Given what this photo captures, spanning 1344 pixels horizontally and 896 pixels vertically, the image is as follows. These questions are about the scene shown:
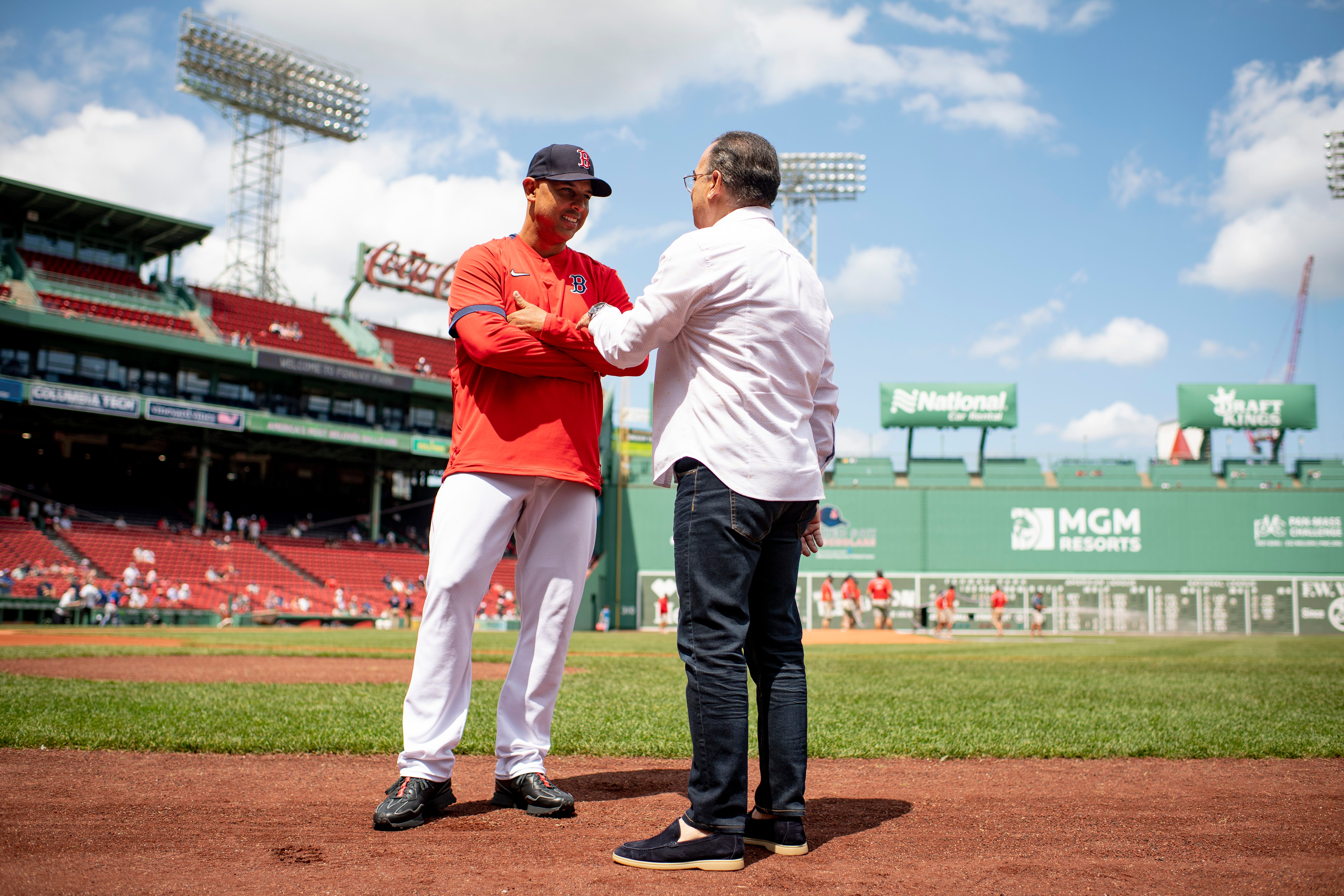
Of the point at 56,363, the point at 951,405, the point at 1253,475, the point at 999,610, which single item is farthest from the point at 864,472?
the point at 56,363

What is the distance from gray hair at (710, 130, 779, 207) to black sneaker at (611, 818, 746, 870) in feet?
6.10

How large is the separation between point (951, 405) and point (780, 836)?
1501 inches

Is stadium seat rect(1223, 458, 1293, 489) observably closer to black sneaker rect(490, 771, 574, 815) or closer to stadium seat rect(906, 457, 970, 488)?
stadium seat rect(906, 457, 970, 488)

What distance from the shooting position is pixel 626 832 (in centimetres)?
275

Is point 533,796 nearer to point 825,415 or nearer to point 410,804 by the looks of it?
point 410,804

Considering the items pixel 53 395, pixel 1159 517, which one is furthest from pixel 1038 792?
pixel 1159 517

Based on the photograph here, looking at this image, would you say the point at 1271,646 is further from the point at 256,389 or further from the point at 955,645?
the point at 256,389

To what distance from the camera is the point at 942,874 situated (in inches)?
90.2

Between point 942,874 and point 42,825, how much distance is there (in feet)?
8.23

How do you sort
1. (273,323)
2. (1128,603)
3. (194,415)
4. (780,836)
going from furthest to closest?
(273,323)
(1128,603)
(194,415)
(780,836)

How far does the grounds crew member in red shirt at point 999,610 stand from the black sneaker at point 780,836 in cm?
2706

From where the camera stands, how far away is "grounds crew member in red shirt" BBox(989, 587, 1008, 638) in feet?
91.6

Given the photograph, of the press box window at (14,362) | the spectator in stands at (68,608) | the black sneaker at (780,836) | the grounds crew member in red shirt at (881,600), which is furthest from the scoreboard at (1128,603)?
the black sneaker at (780,836)

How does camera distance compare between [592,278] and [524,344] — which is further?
[592,278]
